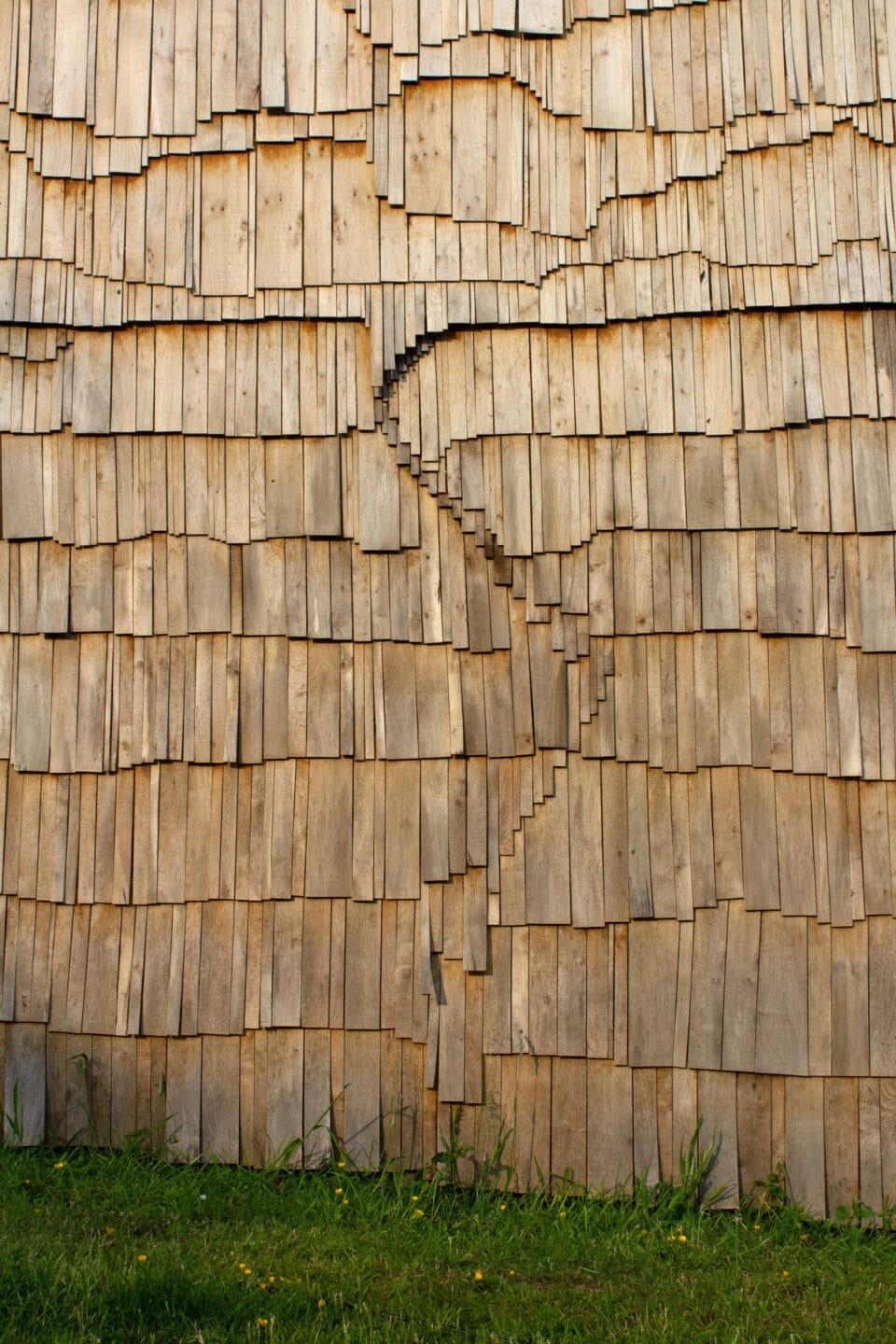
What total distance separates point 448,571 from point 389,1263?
2.39m

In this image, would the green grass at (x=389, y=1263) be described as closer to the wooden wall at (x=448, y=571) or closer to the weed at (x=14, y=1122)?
the weed at (x=14, y=1122)

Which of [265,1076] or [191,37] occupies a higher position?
[191,37]

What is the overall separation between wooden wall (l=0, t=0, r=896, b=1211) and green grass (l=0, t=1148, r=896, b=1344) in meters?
0.22

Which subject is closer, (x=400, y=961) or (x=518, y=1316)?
(x=518, y=1316)

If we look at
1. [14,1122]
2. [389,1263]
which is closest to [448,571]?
[389,1263]

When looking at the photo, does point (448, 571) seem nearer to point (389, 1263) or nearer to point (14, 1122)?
point (389, 1263)

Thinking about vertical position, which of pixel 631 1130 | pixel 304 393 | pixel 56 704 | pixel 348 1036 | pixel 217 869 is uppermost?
pixel 304 393

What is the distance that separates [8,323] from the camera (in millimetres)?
5172

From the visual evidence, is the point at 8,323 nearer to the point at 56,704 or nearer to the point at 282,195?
the point at 282,195

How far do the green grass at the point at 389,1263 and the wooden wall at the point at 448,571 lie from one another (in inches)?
8.6

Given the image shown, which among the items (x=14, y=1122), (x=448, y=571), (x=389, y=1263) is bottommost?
(x=389, y=1263)

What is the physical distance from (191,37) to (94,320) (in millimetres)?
1135

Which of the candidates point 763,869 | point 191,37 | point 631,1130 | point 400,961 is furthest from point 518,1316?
point 191,37

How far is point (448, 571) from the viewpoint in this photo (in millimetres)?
5055
